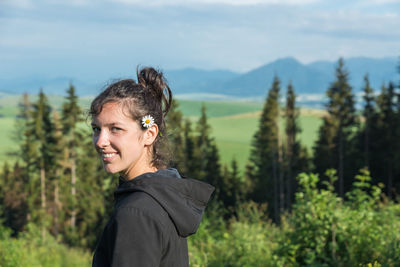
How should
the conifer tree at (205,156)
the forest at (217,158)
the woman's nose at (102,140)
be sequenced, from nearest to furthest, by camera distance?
the woman's nose at (102,140)
the forest at (217,158)
the conifer tree at (205,156)

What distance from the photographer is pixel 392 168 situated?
46281mm

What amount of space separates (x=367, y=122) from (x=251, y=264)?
46.1 meters

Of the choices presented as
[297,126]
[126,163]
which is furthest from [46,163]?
[126,163]

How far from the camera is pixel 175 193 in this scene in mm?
2105

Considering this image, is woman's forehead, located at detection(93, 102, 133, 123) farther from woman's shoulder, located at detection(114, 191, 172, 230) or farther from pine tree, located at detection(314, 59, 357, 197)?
pine tree, located at detection(314, 59, 357, 197)

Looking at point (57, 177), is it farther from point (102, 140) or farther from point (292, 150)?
point (102, 140)

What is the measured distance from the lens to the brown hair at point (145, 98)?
2.24 m

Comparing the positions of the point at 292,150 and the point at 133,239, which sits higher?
the point at 133,239

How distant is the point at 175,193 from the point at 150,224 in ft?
0.90

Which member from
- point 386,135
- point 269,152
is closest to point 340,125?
point 386,135

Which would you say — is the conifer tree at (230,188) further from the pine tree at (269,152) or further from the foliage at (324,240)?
the foliage at (324,240)

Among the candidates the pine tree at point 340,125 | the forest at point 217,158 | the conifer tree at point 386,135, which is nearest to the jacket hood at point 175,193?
the forest at point 217,158

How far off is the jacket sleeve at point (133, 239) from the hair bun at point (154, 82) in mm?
820

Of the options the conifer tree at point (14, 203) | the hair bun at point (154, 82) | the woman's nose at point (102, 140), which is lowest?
the conifer tree at point (14, 203)
